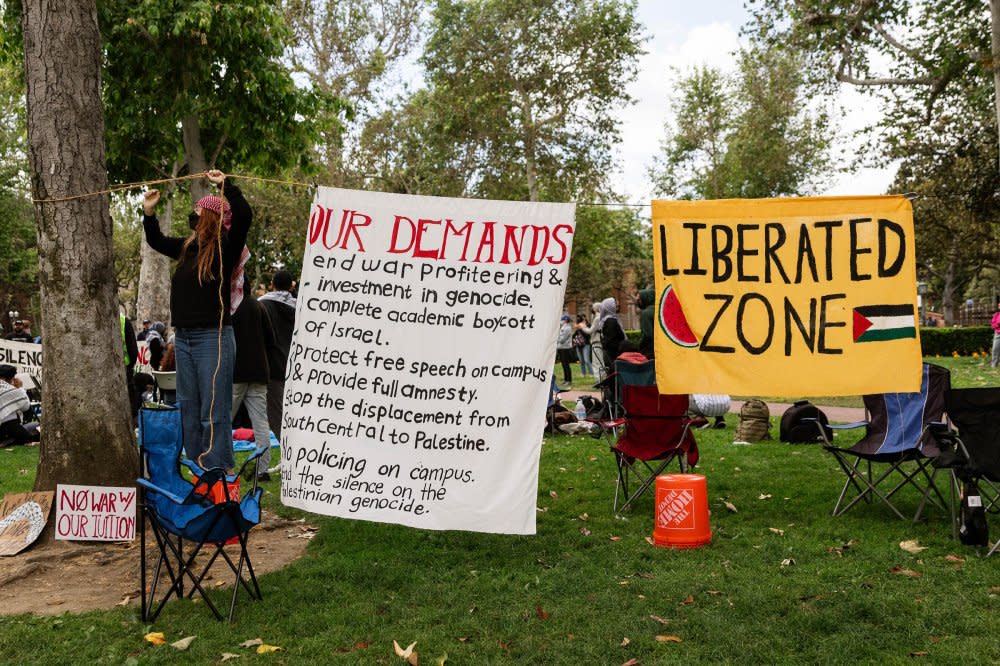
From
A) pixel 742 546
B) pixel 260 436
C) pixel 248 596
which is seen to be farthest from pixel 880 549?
pixel 260 436

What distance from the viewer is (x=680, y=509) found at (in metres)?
5.49

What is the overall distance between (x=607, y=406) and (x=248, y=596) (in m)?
6.82

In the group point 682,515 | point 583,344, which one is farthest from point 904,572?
point 583,344

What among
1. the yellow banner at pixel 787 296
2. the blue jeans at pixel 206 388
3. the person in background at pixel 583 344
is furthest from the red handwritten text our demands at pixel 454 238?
the person in background at pixel 583 344

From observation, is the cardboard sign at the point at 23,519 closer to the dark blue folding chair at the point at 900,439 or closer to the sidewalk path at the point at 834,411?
the dark blue folding chair at the point at 900,439

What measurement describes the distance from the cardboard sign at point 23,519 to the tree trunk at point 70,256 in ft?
0.34

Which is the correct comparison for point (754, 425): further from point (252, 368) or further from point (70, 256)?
point (70, 256)

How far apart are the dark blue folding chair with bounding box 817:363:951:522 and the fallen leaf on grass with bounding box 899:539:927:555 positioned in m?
0.54

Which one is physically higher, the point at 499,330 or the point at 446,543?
the point at 499,330

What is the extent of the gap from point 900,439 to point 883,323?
5.39 feet

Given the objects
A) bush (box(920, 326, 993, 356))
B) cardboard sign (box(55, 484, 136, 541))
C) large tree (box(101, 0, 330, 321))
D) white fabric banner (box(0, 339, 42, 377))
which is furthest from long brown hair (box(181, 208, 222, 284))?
bush (box(920, 326, 993, 356))

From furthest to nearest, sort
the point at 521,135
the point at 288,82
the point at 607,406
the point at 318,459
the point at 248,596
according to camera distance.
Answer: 1. the point at 521,135
2. the point at 288,82
3. the point at 607,406
4. the point at 318,459
5. the point at 248,596

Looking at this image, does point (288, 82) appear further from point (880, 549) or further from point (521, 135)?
point (521, 135)

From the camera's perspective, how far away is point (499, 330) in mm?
5055
